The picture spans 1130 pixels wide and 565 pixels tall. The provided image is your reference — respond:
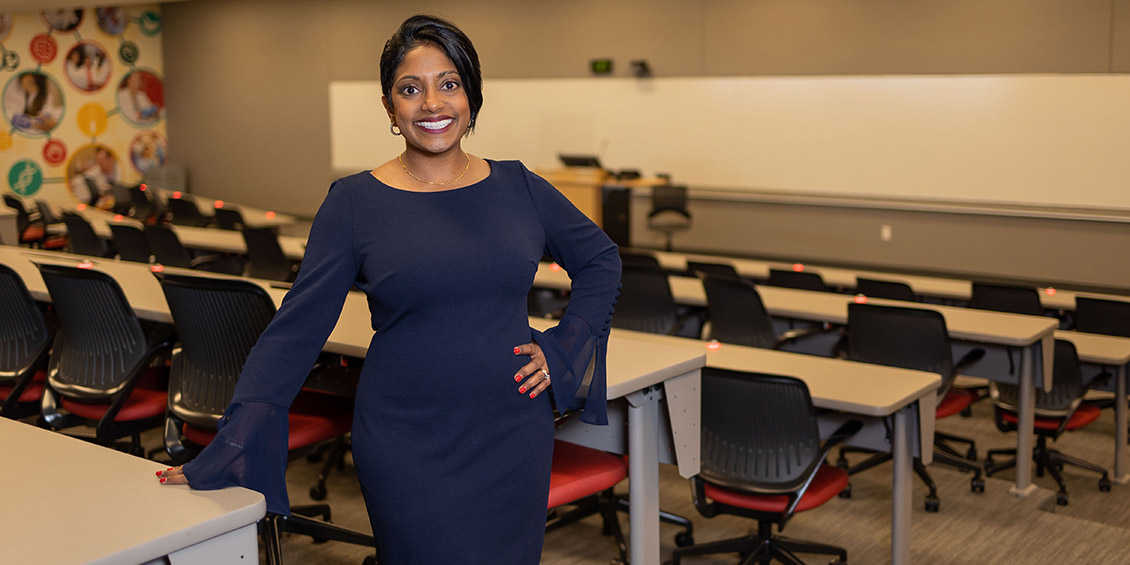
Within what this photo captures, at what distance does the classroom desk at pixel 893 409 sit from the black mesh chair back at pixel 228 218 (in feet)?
21.3

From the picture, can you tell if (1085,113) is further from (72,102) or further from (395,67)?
(72,102)

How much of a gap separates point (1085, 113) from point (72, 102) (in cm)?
1312

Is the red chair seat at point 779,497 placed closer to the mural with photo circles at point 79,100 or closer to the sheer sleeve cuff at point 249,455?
the sheer sleeve cuff at point 249,455

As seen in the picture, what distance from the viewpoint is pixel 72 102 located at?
14805 millimetres

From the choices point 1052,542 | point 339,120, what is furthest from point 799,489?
point 339,120

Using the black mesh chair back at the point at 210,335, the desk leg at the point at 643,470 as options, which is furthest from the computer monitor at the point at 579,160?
the desk leg at the point at 643,470

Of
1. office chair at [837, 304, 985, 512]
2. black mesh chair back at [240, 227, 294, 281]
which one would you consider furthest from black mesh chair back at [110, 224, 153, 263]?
office chair at [837, 304, 985, 512]

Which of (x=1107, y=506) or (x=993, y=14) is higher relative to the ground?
(x=993, y=14)

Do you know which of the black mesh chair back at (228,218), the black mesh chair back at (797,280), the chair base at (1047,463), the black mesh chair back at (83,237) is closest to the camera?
the chair base at (1047,463)

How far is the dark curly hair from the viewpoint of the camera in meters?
1.87

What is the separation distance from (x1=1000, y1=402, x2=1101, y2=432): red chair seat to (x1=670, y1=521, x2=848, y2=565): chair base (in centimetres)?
133

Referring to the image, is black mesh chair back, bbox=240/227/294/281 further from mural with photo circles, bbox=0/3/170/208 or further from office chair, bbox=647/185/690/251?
mural with photo circles, bbox=0/3/170/208

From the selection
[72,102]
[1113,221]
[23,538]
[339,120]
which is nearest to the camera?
[23,538]

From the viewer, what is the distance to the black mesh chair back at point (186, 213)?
31.7 feet
